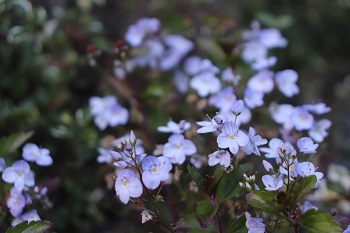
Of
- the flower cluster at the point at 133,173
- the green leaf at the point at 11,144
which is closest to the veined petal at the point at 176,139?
the flower cluster at the point at 133,173

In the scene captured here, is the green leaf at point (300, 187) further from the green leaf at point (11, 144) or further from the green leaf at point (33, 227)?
the green leaf at point (11, 144)

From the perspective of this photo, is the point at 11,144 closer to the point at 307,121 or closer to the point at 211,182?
the point at 211,182

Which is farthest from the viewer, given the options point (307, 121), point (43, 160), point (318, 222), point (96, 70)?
point (96, 70)

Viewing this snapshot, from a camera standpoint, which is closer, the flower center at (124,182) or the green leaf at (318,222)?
the green leaf at (318,222)

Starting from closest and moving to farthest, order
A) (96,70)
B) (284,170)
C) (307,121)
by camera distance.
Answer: (284,170), (307,121), (96,70)

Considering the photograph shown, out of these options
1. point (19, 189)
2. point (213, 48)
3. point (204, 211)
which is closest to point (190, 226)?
point (204, 211)

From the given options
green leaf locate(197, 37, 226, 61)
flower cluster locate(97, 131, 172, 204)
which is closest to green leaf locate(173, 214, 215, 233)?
flower cluster locate(97, 131, 172, 204)
